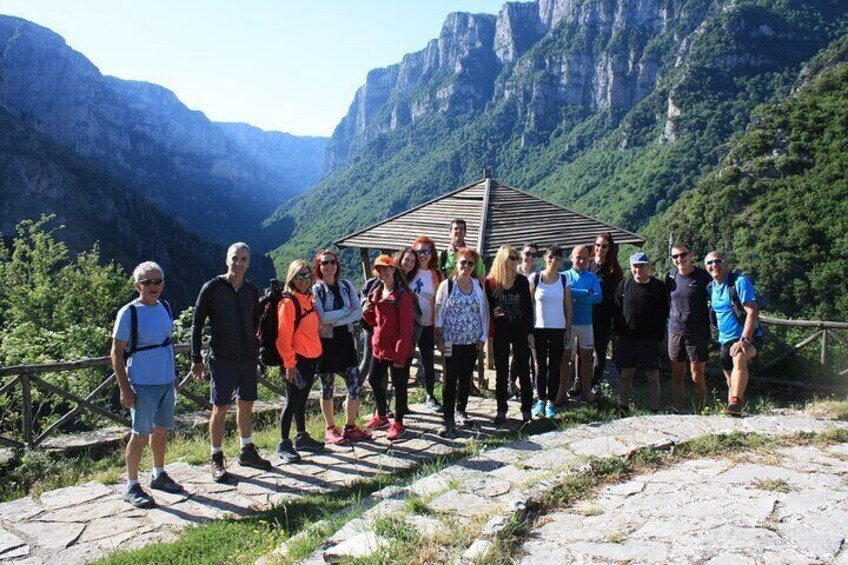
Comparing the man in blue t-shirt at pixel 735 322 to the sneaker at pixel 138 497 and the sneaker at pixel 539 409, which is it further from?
the sneaker at pixel 138 497

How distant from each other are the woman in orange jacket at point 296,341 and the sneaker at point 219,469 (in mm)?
472

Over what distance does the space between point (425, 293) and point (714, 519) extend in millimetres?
3068

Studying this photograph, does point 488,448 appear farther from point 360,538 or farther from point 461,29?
point 461,29

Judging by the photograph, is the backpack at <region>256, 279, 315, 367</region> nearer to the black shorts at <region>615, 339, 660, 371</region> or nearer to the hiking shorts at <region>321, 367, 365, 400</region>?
the hiking shorts at <region>321, 367, 365, 400</region>

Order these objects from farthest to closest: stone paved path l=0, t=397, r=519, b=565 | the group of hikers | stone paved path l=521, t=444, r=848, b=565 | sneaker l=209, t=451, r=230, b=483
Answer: sneaker l=209, t=451, r=230, b=483 < the group of hikers < stone paved path l=0, t=397, r=519, b=565 < stone paved path l=521, t=444, r=848, b=565

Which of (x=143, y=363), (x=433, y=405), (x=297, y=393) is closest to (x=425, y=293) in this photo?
(x=433, y=405)

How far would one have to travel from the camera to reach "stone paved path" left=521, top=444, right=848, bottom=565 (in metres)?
2.35

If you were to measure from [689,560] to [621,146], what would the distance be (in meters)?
92.7

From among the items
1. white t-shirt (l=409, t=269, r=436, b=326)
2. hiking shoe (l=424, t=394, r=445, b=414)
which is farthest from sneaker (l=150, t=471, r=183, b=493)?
hiking shoe (l=424, t=394, r=445, b=414)

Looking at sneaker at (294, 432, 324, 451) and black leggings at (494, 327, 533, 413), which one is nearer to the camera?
sneaker at (294, 432, 324, 451)

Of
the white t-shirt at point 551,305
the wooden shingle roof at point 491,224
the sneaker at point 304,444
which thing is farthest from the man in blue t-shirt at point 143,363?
the wooden shingle roof at point 491,224

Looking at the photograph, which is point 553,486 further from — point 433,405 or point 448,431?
point 433,405

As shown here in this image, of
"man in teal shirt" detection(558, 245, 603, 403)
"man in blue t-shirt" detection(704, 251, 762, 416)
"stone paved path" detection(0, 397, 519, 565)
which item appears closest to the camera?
"stone paved path" detection(0, 397, 519, 565)

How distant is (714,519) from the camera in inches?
104
